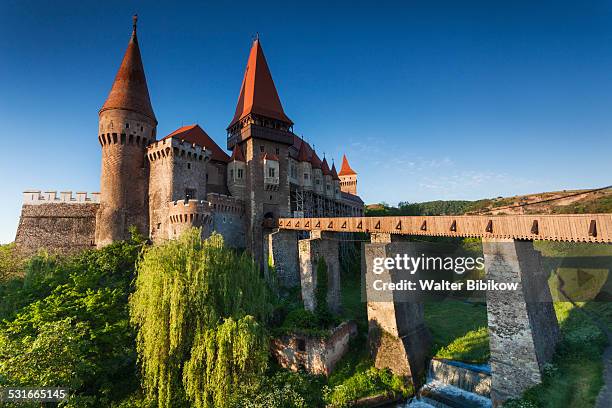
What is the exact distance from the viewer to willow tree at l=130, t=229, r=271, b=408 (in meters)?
13.1

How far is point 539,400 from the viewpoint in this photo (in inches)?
441

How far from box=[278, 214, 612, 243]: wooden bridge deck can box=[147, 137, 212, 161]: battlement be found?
674 inches

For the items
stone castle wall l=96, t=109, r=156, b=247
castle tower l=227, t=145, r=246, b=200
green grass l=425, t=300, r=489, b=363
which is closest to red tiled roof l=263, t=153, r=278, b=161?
castle tower l=227, t=145, r=246, b=200

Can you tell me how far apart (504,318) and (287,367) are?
12303 mm

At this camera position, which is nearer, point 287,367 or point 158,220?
point 287,367

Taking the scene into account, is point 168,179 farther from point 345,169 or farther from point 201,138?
point 345,169

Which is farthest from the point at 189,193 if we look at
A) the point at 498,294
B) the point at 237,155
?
the point at 498,294

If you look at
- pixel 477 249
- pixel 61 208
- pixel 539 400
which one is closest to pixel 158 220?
pixel 61 208

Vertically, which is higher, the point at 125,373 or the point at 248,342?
the point at 248,342

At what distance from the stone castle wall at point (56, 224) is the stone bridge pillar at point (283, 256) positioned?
15.3 metres

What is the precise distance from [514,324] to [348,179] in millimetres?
60719

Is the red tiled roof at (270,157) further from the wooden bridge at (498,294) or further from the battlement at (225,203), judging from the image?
the wooden bridge at (498,294)

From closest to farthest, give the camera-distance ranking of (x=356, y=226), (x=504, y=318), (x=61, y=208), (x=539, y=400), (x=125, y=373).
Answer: (x=539, y=400) → (x=504, y=318) → (x=125, y=373) → (x=356, y=226) → (x=61, y=208)

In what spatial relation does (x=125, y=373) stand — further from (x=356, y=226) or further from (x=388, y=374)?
(x=356, y=226)
